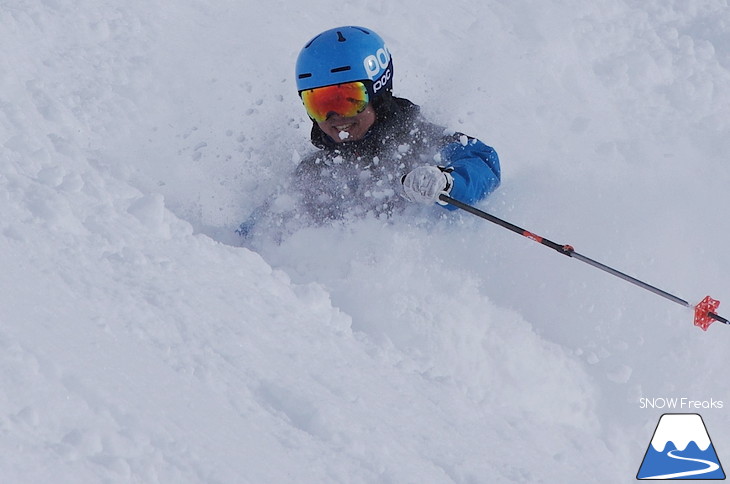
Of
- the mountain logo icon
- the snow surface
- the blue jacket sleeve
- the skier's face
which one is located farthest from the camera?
the skier's face

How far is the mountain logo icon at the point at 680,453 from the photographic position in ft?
10.3

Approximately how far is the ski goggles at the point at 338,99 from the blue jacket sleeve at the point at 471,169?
0.66 meters

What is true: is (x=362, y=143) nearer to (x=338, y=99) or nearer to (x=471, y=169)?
(x=338, y=99)

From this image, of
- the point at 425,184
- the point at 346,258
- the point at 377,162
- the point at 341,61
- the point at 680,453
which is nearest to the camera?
the point at 680,453

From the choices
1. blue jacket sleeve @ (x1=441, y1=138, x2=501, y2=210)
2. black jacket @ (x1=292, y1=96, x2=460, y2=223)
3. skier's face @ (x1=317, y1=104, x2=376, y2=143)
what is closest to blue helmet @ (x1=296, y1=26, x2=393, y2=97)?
skier's face @ (x1=317, y1=104, x2=376, y2=143)

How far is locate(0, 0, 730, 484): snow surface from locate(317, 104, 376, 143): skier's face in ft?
1.92

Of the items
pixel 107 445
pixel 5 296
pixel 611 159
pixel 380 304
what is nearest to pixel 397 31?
pixel 611 159

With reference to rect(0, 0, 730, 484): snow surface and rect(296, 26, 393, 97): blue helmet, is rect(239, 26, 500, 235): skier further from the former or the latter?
rect(0, 0, 730, 484): snow surface

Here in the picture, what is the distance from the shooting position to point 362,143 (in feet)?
16.2

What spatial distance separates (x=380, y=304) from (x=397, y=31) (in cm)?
371

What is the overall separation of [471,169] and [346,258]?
957mm

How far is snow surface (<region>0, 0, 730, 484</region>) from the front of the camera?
7.97 ft

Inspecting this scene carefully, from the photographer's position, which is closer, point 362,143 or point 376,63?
point 376,63

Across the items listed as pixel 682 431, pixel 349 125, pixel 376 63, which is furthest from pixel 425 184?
pixel 682 431
